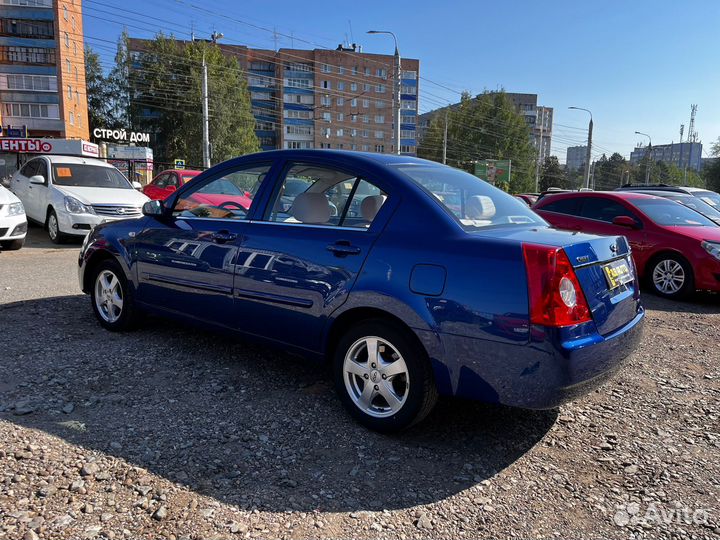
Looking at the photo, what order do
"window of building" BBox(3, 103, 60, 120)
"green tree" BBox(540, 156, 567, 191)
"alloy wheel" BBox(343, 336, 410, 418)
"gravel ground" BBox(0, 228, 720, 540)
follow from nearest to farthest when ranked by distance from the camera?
"gravel ground" BBox(0, 228, 720, 540) → "alloy wheel" BBox(343, 336, 410, 418) → "window of building" BBox(3, 103, 60, 120) → "green tree" BBox(540, 156, 567, 191)

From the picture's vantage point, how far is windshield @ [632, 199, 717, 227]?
313 inches

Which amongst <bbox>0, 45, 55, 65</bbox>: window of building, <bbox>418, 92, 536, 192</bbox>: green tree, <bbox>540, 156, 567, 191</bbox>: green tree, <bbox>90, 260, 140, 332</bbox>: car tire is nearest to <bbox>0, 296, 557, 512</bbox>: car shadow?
<bbox>90, 260, 140, 332</bbox>: car tire

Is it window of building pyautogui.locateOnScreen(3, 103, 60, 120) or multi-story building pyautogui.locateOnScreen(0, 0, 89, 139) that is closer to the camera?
multi-story building pyautogui.locateOnScreen(0, 0, 89, 139)

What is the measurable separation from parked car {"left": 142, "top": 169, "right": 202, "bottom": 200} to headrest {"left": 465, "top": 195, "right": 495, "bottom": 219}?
12.8m

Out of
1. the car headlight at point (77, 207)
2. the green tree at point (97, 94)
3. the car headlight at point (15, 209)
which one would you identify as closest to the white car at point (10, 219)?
the car headlight at point (15, 209)

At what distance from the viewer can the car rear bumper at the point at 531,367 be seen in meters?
2.59

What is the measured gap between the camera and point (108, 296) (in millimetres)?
4910

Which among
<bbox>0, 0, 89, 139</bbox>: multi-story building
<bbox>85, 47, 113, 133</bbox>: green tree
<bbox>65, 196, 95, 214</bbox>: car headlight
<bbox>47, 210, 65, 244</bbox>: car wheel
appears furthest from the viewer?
<bbox>85, 47, 113, 133</bbox>: green tree

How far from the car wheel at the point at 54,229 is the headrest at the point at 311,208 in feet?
29.4

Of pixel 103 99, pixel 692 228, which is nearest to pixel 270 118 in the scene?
pixel 103 99

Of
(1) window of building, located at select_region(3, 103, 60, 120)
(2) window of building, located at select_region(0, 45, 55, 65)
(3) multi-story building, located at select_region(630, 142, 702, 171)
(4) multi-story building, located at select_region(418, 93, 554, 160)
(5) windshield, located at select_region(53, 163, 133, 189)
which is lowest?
(5) windshield, located at select_region(53, 163, 133, 189)

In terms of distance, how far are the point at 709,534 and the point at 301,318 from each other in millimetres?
2302

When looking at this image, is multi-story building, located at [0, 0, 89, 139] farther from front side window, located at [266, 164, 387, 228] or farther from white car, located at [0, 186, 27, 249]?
front side window, located at [266, 164, 387, 228]

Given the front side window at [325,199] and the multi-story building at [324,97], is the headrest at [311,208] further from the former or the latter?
the multi-story building at [324,97]
